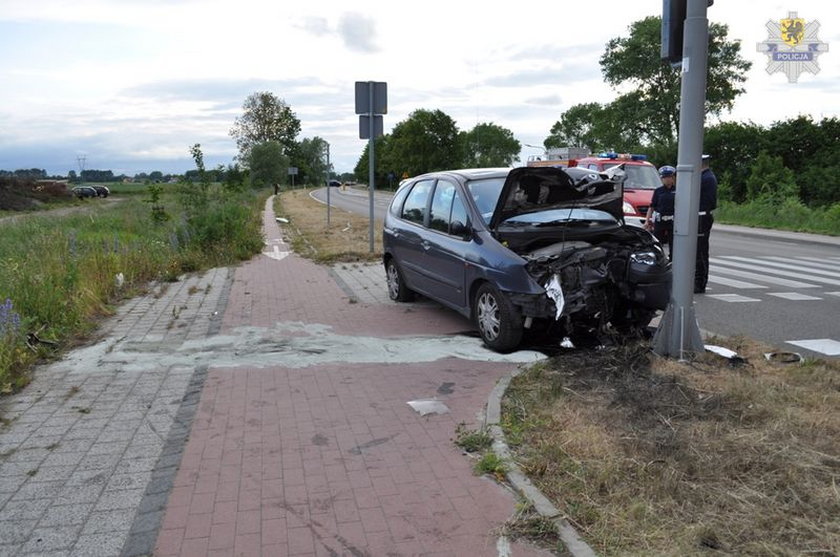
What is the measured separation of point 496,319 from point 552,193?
57.7 inches

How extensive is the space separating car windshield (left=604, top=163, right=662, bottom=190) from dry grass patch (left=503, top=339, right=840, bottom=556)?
1151cm

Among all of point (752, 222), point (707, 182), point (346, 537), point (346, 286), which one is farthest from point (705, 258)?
point (752, 222)

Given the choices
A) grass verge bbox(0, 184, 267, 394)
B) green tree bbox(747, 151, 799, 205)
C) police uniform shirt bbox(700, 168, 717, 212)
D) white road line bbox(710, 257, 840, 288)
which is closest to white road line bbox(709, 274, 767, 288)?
white road line bbox(710, 257, 840, 288)

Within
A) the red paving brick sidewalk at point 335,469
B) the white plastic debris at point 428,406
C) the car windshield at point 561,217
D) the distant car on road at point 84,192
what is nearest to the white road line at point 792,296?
the car windshield at point 561,217

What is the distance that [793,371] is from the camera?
556 cm

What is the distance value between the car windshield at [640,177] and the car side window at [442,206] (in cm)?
982

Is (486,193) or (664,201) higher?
(486,193)

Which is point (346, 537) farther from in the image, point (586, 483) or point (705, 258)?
point (705, 258)

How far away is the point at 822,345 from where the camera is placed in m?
6.95

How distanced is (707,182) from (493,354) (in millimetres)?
4823

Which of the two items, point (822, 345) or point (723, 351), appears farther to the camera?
A: point (822, 345)

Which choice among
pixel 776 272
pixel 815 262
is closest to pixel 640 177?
pixel 815 262

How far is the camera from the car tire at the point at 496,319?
638cm

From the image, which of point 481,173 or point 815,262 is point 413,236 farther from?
point 815,262
